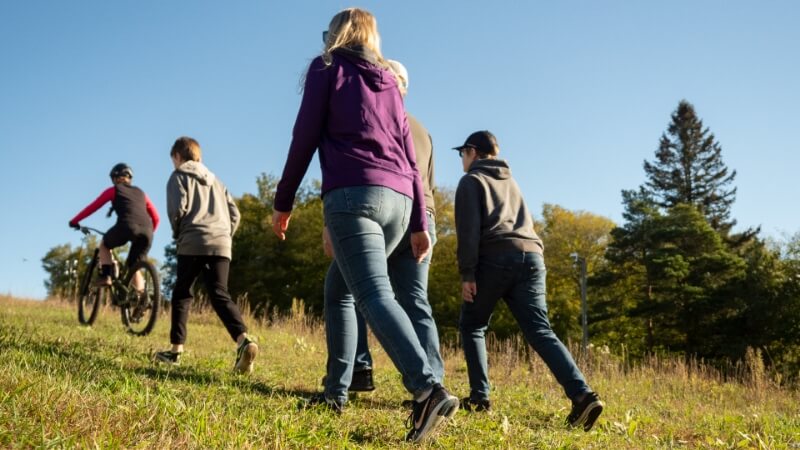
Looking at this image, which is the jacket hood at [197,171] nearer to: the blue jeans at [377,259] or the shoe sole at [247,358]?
the shoe sole at [247,358]

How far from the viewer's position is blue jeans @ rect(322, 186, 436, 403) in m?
2.89

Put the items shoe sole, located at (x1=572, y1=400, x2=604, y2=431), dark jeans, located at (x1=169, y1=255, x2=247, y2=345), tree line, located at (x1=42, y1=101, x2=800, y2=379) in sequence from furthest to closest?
tree line, located at (x1=42, y1=101, x2=800, y2=379) < dark jeans, located at (x1=169, y1=255, x2=247, y2=345) < shoe sole, located at (x1=572, y1=400, x2=604, y2=431)

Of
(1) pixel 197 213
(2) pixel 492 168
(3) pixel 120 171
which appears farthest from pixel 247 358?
(3) pixel 120 171

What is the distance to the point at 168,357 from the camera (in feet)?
17.6

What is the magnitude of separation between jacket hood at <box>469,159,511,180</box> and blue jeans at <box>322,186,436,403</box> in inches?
66.2

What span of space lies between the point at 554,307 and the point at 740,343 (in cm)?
1198

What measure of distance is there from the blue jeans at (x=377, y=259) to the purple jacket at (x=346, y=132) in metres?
0.08

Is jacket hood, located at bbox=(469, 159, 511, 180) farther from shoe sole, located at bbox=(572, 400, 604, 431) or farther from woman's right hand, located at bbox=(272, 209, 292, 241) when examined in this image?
woman's right hand, located at bbox=(272, 209, 292, 241)

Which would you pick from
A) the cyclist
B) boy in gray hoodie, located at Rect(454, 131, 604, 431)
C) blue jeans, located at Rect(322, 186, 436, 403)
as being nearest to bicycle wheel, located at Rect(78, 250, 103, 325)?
the cyclist

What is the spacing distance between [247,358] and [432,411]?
2.74m

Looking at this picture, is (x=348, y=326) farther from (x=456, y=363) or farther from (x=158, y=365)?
(x=456, y=363)

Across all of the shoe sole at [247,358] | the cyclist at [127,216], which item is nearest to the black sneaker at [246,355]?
the shoe sole at [247,358]

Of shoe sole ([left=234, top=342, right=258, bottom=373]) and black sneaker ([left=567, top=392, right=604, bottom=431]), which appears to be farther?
shoe sole ([left=234, top=342, right=258, bottom=373])

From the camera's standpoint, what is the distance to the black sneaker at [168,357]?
17.3 ft
